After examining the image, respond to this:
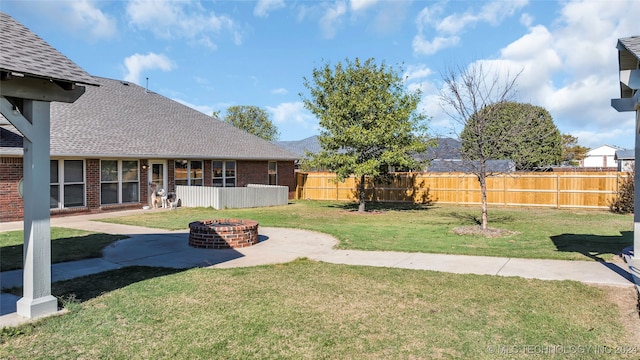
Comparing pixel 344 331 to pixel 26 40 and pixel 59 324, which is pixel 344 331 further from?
pixel 26 40

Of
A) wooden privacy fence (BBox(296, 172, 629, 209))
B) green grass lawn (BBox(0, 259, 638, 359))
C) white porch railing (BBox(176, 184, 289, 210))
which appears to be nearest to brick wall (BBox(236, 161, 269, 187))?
white porch railing (BBox(176, 184, 289, 210))

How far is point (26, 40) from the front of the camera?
5691 mm

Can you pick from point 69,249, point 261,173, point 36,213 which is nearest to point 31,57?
point 36,213

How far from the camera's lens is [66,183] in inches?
623

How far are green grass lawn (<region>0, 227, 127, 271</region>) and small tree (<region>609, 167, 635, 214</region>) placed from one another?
1930 centimetres

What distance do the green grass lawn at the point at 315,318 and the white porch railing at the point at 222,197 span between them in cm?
1178

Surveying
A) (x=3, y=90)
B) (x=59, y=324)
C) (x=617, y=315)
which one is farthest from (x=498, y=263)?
(x=3, y=90)

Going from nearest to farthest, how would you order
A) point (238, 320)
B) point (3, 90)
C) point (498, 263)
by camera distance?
point (3, 90)
point (238, 320)
point (498, 263)

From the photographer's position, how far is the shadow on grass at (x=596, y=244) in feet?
27.4

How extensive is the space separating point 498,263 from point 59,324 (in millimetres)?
7050

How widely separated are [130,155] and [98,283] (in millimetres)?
11699

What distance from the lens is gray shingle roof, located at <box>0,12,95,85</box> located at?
4848mm

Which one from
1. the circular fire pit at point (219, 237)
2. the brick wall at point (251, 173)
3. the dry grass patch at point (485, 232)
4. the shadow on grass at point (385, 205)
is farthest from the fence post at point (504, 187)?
the circular fire pit at point (219, 237)

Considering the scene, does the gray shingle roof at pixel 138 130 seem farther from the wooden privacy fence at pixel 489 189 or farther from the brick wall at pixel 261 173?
the wooden privacy fence at pixel 489 189
